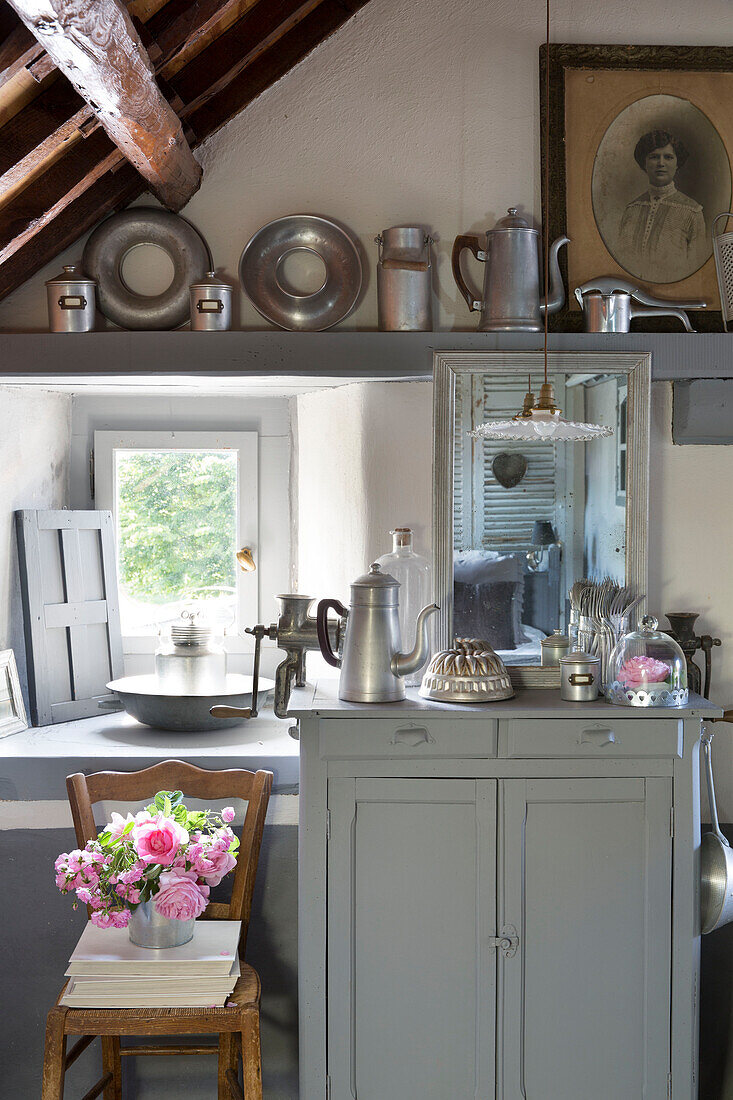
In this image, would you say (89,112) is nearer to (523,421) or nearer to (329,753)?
(523,421)

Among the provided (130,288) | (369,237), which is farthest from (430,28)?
(130,288)

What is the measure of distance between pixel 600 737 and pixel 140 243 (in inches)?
70.6

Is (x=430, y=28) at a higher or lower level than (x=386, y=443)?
higher

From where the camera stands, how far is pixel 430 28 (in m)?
2.74

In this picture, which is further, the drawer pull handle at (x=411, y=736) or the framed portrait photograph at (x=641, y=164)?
the framed portrait photograph at (x=641, y=164)

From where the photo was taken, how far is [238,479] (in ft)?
11.0

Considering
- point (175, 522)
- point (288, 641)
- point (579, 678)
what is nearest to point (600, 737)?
point (579, 678)

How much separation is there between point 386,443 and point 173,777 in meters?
1.08

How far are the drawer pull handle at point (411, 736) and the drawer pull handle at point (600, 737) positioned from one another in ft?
1.22

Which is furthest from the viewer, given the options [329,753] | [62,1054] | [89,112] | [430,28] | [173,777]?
[430,28]

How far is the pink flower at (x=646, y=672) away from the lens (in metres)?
2.42

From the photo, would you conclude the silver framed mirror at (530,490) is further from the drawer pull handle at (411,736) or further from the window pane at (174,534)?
the window pane at (174,534)

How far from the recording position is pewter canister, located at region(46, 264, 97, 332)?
2662 mm

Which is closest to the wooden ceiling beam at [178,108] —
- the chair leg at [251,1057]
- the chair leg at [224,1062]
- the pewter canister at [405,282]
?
the pewter canister at [405,282]
